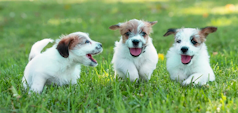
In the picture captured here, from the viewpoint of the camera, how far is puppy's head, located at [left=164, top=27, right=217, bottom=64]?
467cm

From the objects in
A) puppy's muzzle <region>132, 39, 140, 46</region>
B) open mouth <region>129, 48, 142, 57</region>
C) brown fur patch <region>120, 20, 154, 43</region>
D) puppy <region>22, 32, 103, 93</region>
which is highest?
brown fur patch <region>120, 20, 154, 43</region>

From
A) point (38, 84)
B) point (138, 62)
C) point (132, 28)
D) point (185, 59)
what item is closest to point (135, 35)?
point (132, 28)

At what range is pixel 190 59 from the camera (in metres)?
4.86

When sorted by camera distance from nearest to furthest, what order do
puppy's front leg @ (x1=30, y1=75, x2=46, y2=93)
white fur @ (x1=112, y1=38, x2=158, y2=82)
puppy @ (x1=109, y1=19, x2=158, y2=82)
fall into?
puppy's front leg @ (x1=30, y1=75, x2=46, y2=93)
puppy @ (x1=109, y1=19, x2=158, y2=82)
white fur @ (x1=112, y1=38, x2=158, y2=82)

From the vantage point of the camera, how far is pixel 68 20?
1188 centimetres

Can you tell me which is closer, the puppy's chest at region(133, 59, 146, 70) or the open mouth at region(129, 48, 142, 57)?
the open mouth at region(129, 48, 142, 57)

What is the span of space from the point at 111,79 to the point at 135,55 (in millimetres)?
599

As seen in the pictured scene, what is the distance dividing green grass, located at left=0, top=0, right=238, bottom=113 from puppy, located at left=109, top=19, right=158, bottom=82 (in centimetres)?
21

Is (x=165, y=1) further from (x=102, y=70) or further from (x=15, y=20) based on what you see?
(x=102, y=70)

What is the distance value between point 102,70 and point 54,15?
875cm

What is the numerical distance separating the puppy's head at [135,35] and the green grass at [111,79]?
577 mm

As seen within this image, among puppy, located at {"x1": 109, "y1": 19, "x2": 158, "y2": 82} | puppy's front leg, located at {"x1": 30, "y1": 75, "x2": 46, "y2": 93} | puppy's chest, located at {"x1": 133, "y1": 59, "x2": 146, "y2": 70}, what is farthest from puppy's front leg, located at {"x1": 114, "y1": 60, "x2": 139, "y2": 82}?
puppy's front leg, located at {"x1": 30, "y1": 75, "x2": 46, "y2": 93}

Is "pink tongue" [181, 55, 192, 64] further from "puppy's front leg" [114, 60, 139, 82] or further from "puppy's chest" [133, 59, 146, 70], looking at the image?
"puppy's front leg" [114, 60, 139, 82]

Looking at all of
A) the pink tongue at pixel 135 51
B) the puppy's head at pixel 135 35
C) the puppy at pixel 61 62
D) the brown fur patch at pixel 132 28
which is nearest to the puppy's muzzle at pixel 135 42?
the puppy's head at pixel 135 35
